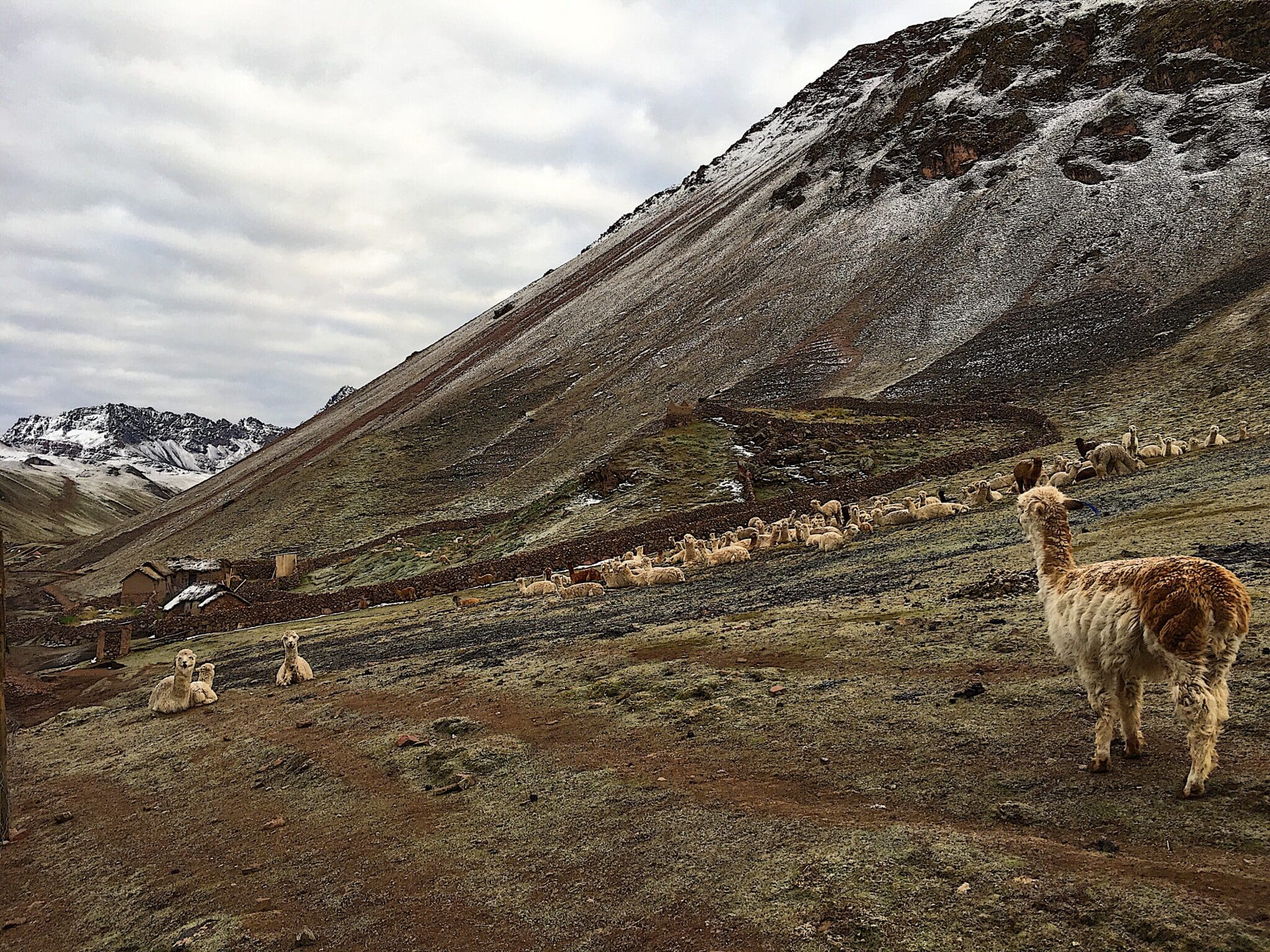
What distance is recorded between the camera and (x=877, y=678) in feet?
32.1

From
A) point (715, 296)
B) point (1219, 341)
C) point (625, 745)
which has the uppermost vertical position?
point (715, 296)

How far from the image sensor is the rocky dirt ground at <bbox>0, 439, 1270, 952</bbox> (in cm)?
509

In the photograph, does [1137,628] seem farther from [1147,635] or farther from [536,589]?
[536,589]

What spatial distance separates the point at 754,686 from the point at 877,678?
1.62 meters

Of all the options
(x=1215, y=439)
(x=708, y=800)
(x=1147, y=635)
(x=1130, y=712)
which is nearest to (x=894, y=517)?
(x=1215, y=439)

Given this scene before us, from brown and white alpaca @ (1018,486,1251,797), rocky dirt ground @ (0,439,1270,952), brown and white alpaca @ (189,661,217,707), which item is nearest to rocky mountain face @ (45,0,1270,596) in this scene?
brown and white alpaca @ (189,661,217,707)

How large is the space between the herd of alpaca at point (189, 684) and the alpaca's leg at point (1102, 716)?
16428mm

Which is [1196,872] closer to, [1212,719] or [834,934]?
[1212,719]

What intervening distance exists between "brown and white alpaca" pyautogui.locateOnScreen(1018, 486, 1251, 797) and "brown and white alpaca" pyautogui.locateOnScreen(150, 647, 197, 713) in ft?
57.3

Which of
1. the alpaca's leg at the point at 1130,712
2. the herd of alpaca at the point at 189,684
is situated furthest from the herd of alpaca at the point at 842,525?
the alpaca's leg at the point at 1130,712

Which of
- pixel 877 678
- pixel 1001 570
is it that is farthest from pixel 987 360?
pixel 877 678

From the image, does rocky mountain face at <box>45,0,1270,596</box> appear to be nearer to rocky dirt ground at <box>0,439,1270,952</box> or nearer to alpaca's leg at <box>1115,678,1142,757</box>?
rocky dirt ground at <box>0,439,1270,952</box>

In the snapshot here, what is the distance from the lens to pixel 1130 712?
6375 mm

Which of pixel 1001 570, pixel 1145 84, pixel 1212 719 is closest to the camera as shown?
pixel 1212 719
